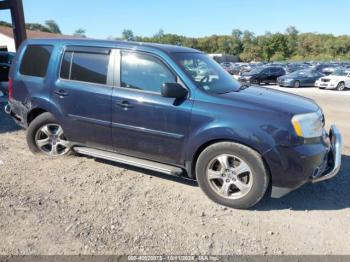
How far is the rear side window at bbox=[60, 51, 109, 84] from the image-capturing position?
4742 millimetres

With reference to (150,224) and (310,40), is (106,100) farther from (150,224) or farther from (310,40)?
(310,40)

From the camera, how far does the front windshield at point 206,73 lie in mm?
4406

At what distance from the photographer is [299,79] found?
2644 centimetres

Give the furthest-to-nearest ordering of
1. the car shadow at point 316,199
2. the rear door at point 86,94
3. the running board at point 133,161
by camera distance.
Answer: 1. the rear door at point 86,94
2. the running board at point 133,161
3. the car shadow at point 316,199

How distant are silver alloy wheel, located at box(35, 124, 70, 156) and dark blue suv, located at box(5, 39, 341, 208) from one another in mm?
16

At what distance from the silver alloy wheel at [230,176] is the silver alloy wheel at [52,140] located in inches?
93.6

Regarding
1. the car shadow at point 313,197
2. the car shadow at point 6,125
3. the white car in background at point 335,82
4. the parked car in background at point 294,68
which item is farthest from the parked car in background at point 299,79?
the car shadow at point 313,197

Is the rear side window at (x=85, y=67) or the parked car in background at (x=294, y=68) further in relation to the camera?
the parked car in background at (x=294, y=68)

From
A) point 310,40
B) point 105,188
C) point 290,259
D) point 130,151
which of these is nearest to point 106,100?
point 130,151

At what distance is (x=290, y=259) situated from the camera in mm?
3117

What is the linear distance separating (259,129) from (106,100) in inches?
79.7

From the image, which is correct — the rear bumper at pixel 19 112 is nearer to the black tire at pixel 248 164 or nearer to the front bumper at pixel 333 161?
the black tire at pixel 248 164

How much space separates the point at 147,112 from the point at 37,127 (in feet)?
6.74

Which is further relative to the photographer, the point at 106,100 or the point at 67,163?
the point at 67,163
